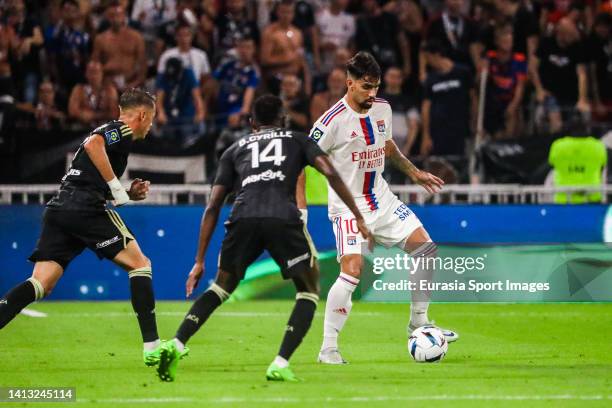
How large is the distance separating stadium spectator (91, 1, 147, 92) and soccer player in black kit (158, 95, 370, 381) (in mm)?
10121

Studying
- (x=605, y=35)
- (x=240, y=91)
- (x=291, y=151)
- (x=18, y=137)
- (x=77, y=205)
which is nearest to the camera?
(x=291, y=151)

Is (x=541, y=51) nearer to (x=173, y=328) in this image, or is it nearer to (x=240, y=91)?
(x=240, y=91)

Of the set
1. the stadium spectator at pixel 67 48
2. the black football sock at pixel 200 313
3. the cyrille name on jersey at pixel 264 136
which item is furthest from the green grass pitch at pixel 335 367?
the stadium spectator at pixel 67 48

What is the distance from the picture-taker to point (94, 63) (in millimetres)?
17922

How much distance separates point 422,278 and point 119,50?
941 centimetres

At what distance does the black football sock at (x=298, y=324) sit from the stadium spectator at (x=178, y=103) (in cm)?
981

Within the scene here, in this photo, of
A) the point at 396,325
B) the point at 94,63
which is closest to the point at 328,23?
the point at 94,63

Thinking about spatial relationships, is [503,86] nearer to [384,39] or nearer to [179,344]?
[384,39]

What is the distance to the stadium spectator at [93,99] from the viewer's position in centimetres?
1778

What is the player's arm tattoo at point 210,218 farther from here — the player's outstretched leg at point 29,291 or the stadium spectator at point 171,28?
the stadium spectator at point 171,28

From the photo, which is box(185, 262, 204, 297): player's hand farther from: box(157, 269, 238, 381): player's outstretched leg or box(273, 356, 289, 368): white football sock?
box(273, 356, 289, 368): white football sock

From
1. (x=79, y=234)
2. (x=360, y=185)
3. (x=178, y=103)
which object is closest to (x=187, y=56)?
(x=178, y=103)

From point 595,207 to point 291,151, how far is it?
7917 mm

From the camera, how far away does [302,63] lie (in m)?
18.9
